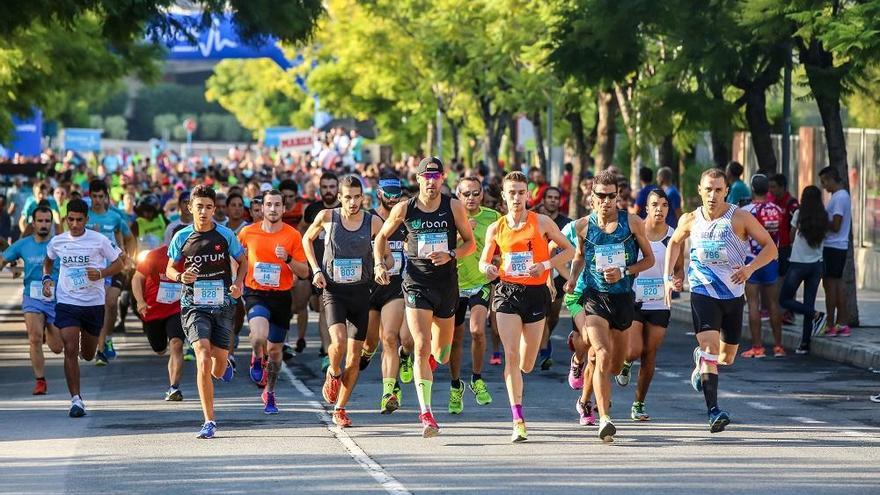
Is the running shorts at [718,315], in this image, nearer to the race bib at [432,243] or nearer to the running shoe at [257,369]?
the race bib at [432,243]

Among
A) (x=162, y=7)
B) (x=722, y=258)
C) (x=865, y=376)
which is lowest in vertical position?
(x=865, y=376)

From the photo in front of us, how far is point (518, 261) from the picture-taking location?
1267cm

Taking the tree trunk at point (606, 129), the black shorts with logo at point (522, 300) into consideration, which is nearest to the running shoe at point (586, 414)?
the black shorts with logo at point (522, 300)

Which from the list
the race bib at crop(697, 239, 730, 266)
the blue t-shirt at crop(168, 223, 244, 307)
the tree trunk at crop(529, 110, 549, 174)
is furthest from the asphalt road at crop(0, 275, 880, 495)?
the tree trunk at crop(529, 110, 549, 174)

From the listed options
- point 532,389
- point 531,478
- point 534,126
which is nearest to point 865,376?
point 532,389

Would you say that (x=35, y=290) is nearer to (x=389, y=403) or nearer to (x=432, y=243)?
(x=389, y=403)

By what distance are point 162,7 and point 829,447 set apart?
981cm

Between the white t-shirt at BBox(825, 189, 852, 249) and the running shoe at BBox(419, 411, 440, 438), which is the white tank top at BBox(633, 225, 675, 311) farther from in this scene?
the white t-shirt at BBox(825, 189, 852, 249)

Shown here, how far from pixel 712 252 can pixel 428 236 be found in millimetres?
1966

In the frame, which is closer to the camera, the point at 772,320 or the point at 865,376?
the point at 865,376

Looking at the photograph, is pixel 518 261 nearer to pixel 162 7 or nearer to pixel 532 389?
pixel 532 389

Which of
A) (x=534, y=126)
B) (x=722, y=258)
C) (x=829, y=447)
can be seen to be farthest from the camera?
(x=534, y=126)

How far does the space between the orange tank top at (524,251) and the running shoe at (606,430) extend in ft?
3.76

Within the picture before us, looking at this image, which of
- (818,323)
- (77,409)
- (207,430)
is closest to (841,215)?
(818,323)
